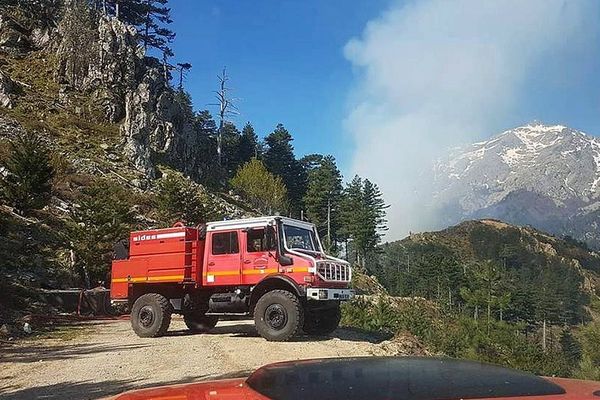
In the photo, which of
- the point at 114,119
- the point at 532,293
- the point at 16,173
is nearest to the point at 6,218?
the point at 16,173

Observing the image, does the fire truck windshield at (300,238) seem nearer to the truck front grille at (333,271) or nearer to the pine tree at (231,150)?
the truck front grille at (333,271)

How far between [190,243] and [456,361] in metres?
10.8

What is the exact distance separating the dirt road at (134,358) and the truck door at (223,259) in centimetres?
147

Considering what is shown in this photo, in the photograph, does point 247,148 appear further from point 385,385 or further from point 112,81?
point 385,385

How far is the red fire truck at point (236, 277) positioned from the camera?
1156 centimetres

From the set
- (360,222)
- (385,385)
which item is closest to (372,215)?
(360,222)

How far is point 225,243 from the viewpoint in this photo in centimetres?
1273

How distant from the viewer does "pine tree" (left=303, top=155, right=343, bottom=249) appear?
81.6 meters

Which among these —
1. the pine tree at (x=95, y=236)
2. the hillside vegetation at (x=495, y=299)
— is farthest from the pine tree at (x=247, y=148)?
the pine tree at (x=95, y=236)

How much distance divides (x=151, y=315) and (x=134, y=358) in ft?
9.96

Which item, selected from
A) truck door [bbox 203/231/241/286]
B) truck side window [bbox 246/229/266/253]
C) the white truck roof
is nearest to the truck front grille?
the white truck roof

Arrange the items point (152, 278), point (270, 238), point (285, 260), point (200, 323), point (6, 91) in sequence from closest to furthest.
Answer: point (285, 260) → point (270, 238) → point (152, 278) → point (200, 323) → point (6, 91)

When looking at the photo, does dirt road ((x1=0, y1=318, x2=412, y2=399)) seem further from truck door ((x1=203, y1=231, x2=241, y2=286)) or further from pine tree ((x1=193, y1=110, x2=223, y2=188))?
pine tree ((x1=193, y1=110, x2=223, y2=188))

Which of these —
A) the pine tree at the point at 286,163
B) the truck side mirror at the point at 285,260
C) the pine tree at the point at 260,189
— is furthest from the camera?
the pine tree at the point at 286,163
